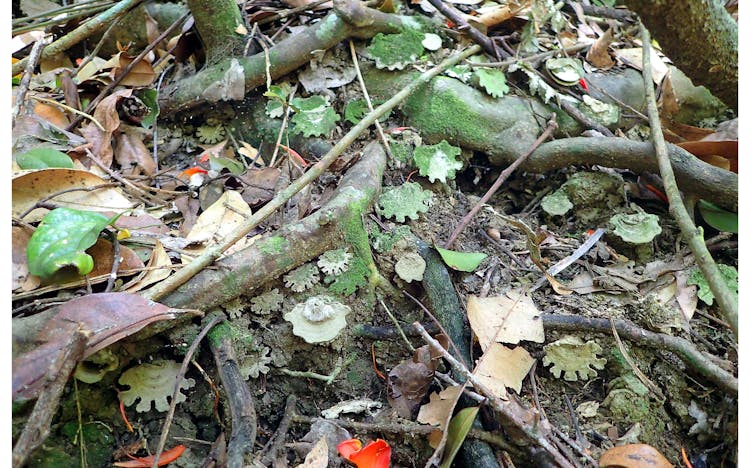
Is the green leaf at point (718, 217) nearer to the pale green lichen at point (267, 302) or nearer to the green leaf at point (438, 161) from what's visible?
the green leaf at point (438, 161)

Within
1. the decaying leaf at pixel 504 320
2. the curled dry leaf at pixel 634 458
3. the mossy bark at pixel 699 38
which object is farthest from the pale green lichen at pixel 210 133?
the curled dry leaf at pixel 634 458

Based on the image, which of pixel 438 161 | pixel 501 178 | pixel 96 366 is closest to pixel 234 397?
pixel 96 366

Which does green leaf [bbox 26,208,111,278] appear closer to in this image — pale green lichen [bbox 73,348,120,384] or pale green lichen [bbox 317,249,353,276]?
pale green lichen [bbox 73,348,120,384]

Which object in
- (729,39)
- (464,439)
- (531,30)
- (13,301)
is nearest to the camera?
(13,301)

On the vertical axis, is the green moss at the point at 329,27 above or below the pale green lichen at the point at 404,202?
above

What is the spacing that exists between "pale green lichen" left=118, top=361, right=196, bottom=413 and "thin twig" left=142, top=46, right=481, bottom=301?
0.79 ft

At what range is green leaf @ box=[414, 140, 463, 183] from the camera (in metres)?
2.36

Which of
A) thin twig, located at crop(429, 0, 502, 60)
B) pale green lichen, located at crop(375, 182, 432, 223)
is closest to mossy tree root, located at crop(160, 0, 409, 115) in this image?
thin twig, located at crop(429, 0, 502, 60)

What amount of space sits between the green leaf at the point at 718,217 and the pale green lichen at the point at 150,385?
88.6 inches

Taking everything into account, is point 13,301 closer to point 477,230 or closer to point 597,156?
point 477,230

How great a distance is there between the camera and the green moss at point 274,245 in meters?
1.81

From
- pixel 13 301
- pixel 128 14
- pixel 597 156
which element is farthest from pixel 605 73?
pixel 13 301

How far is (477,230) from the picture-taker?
231 cm
